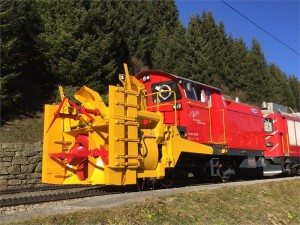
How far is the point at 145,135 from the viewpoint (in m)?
9.19

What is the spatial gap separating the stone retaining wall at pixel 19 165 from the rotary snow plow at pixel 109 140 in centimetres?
403

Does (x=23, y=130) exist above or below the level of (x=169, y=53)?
below

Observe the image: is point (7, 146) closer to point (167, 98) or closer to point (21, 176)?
point (21, 176)

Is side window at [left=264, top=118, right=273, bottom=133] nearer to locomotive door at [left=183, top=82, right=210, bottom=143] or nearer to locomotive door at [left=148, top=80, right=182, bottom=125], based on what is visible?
locomotive door at [left=183, top=82, right=210, bottom=143]

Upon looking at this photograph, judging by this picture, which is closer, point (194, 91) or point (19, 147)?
point (194, 91)

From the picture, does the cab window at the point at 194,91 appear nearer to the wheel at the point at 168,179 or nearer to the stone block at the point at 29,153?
the wheel at the point at 168,179

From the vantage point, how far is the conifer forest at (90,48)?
65.9ft

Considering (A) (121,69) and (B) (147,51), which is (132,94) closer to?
(A) (121,69)

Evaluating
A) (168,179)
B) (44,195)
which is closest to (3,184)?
(44,195)

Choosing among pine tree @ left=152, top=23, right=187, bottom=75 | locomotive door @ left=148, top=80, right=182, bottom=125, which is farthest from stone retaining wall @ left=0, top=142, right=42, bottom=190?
pine tree @ left=152, top=23, right=187, bottom=75

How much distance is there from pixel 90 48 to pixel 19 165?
10791 millimetres

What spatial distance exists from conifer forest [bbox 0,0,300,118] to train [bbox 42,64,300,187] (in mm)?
9237

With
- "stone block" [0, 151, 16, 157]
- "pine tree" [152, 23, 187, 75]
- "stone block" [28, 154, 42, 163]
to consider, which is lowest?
"stone block" [28, 154, 42, 163]

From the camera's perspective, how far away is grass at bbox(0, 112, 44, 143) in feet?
54.8
